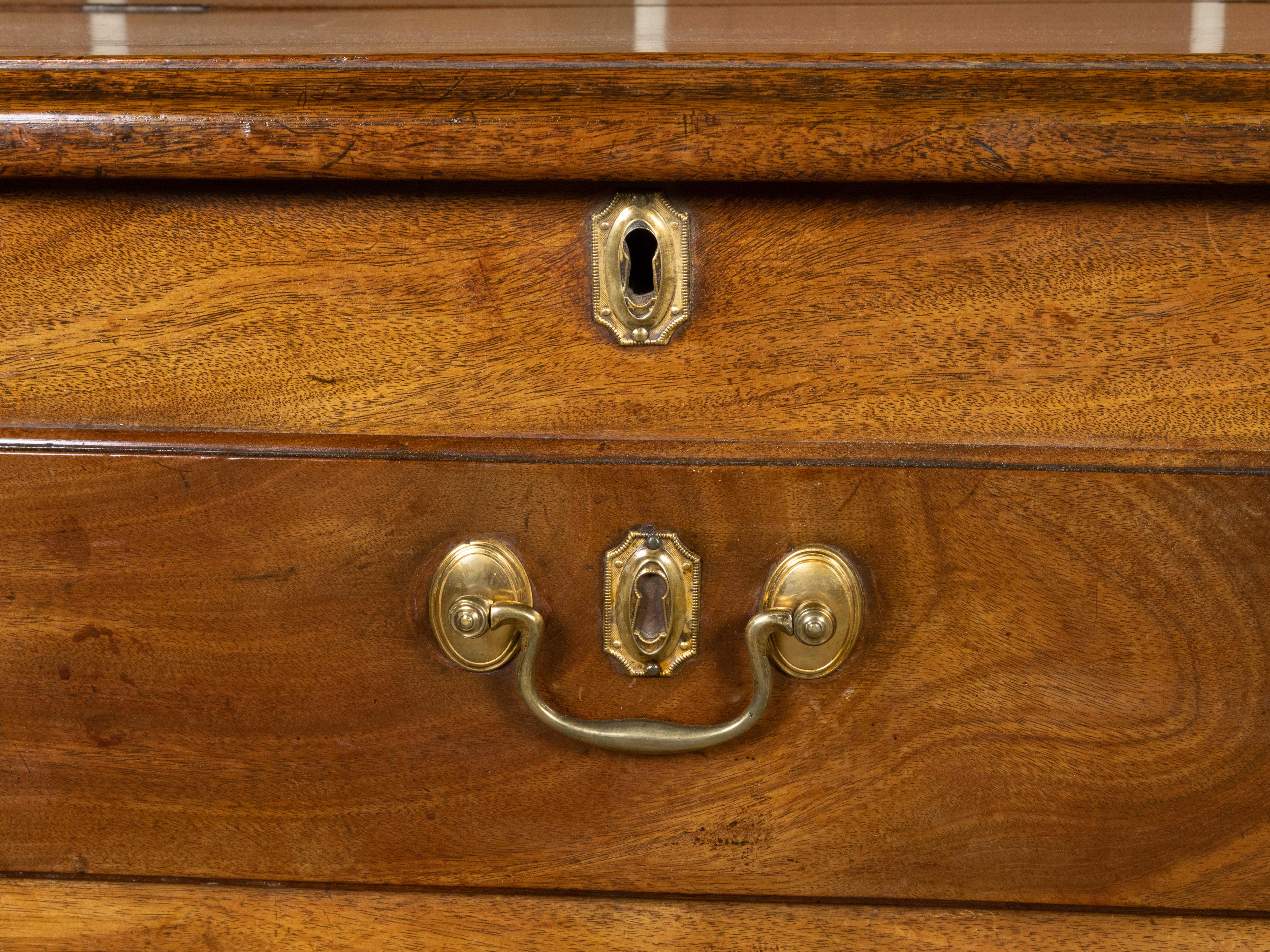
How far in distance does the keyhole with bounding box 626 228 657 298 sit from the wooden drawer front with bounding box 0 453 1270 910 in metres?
0.07

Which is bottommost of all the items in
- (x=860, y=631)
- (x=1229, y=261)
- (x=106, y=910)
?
(x=106, y=910)

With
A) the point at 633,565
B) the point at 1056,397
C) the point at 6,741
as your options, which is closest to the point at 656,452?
the point at 633,565

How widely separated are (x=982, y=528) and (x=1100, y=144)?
5.6 inches

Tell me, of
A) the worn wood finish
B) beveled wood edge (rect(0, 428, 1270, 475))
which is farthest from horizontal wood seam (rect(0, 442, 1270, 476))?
the worn wood finish

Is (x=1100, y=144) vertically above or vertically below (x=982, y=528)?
above

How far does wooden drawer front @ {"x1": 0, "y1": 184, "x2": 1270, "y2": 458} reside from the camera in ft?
1.24

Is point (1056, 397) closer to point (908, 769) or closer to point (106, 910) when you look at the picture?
point (908, 769)

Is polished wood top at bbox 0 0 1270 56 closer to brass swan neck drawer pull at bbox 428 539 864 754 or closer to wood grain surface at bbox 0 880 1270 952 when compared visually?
brass swan neck drawer pull at bbox 428 539 864 754

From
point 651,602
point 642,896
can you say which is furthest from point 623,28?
point 642,896

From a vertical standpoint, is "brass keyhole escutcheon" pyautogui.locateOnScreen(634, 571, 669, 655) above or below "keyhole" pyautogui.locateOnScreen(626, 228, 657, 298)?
below

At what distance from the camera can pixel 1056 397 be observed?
1.28ft

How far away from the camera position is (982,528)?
40cm

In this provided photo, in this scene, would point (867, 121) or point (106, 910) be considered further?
point (106, 910)

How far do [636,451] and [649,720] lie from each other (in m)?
0.11
